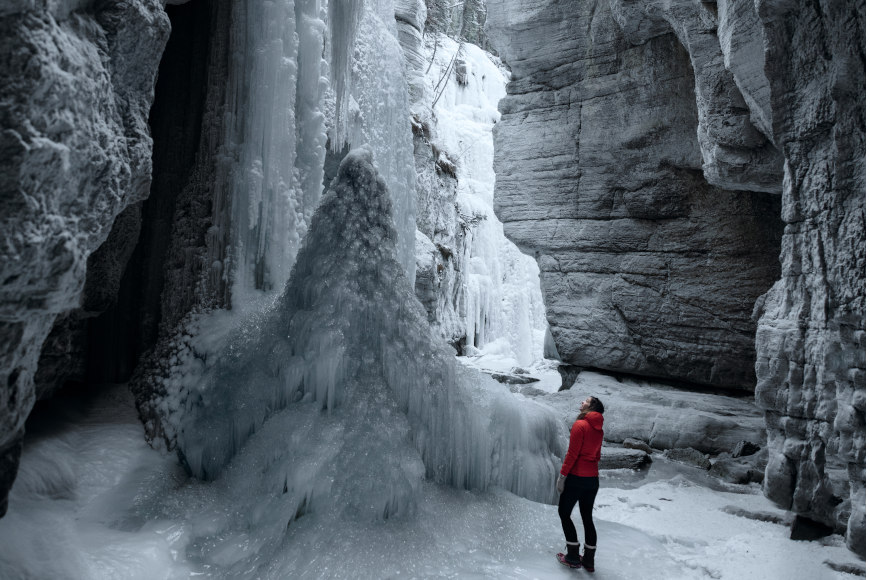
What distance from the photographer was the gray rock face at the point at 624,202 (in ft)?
33.5

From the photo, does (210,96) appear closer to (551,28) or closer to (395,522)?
(395,522)

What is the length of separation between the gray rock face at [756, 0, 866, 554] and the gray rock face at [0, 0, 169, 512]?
17.1ft

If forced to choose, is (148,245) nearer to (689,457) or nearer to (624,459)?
(624,459)

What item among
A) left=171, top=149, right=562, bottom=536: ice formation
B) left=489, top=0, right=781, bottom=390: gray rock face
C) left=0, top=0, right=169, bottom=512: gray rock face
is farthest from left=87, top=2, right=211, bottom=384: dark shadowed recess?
left=489, top=0, right=781, bottom=390: gray rock face

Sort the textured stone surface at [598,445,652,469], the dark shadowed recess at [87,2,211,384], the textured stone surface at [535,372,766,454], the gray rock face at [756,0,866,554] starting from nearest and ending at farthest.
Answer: the gray rock face at [756,0,866,554] → the dark shadowed recess at [87,2,211,384] → the textured stone surface at [598,445,652,469] → the textured stone surface at [535,372,766,454]

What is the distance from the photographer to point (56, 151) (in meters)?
2.30

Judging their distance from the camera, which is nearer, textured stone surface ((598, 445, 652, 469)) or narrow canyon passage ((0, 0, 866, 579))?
narrow canyon passage ((0, 0, 866, 579))

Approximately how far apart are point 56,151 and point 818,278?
593cm

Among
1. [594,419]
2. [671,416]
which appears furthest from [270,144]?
[671,416]

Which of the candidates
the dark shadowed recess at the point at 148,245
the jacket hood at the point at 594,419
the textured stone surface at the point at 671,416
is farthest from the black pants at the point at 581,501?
the textured stone surface at the point at 671,416

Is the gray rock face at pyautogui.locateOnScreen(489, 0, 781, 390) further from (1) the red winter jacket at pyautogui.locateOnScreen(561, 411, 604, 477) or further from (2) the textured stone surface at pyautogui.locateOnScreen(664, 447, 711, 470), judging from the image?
(1) the red winter jacket at pyautogui.locateOnScreen(561, 411, 604, 477)

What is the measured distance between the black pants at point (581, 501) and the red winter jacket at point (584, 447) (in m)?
0.06

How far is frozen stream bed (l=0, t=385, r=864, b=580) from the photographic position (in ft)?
10.8

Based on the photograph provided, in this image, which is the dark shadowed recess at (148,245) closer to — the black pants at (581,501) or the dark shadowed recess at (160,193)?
the dark shadowed recess at (160,193)
